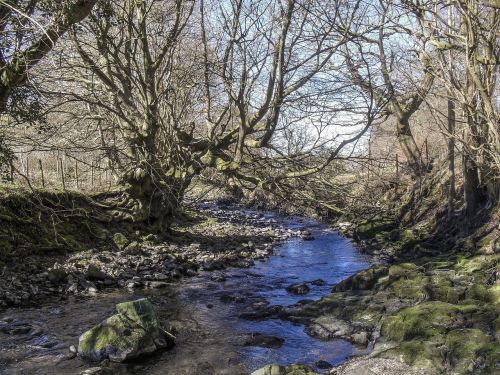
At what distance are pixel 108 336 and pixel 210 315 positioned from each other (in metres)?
2.41

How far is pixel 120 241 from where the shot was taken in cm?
1274

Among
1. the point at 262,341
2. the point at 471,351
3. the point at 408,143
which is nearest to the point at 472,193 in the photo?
the point at 408,143

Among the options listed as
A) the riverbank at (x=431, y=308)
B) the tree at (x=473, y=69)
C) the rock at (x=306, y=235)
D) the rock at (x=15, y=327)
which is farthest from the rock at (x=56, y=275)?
the rock at (x=306, y=235)

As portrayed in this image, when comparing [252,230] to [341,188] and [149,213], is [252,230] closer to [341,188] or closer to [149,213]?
[149,213]

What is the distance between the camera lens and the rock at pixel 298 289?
33.2ft

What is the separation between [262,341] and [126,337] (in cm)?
199

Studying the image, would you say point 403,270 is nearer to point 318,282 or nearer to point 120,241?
point 318,282

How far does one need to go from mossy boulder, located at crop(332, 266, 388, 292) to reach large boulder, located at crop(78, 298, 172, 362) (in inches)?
170

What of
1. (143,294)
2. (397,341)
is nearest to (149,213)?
(143,294)

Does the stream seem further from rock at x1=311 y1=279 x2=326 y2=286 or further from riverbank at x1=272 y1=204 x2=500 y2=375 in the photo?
riverbank at x1=272 y1=204 x2=500 y2=375

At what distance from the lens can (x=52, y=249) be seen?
1118 cm

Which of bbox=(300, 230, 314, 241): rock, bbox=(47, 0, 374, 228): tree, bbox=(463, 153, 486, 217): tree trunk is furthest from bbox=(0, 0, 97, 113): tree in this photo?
bbox=(300, 230, 314, 241): rock

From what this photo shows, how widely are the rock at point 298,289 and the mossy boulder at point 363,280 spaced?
22.7 inches

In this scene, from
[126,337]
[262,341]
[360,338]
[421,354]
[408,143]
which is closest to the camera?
[421,354]
